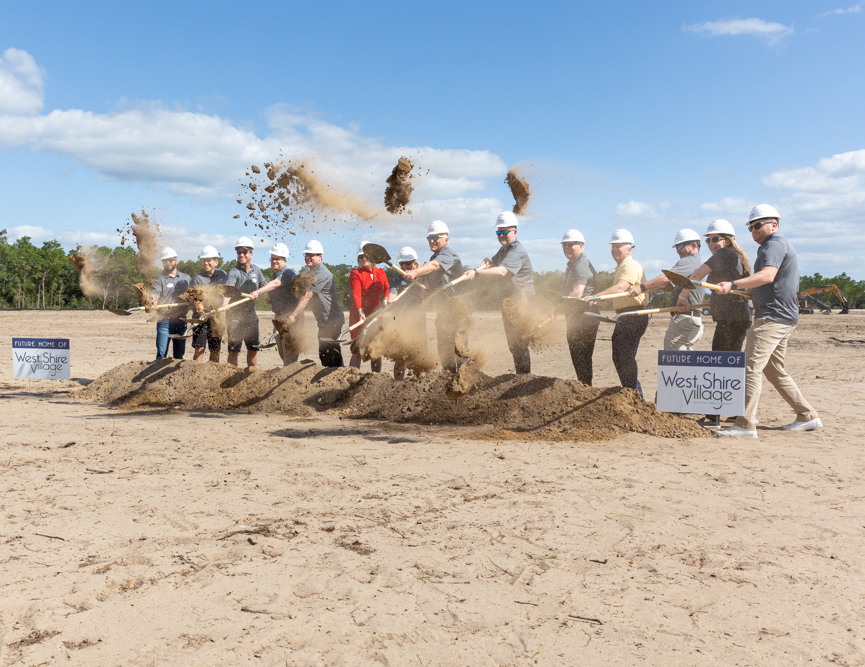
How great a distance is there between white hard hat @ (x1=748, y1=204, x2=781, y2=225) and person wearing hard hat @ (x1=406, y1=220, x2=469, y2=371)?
321 cm

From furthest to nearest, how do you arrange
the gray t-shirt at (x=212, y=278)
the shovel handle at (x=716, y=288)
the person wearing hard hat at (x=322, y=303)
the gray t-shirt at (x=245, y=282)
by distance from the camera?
the gray t-shirt at (x=212, y=278) → the gray t-shirt at (x=245, y=282) → the person wearing hard hat at (x=322, y=303) → the shovel handle at (x=716, y=288)

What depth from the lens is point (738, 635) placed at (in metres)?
2.89

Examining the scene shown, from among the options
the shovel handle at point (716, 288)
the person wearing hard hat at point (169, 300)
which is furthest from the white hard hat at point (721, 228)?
the person wearing hard hat at point (169, 300)

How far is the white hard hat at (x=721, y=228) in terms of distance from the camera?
721 cm

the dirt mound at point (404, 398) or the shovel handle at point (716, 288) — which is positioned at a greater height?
the shovel handle at point (716, 288)

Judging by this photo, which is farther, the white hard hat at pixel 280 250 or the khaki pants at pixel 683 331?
the white hard hat at pixel 280 250

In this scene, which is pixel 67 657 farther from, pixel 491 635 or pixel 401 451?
pixel 401 451

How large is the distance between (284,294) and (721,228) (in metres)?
5.90

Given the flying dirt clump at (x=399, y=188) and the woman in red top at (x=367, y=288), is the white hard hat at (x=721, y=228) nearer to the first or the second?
the flying dirt clump at (x=399, y=188)

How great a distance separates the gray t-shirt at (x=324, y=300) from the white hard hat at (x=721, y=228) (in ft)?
16.1

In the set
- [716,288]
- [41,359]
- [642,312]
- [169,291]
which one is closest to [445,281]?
[642,312]

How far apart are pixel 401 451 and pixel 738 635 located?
3.88 metres

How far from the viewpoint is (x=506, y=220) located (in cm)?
766

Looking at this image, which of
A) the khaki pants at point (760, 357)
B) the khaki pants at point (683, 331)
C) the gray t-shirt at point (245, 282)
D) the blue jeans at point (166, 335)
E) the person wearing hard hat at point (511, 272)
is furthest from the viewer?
the blue jeans at point (166, 335)
